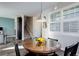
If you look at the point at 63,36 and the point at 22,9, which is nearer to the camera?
the point at 22,9

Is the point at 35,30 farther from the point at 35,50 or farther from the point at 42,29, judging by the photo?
the point at 35,50

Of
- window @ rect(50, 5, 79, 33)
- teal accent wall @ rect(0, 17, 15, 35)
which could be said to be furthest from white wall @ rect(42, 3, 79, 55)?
teal accent wall @ rect(0, 17, 15, 35)

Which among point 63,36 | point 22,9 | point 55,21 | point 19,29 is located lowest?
point 63,36

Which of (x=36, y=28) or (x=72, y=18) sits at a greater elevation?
(x=72, y=18)

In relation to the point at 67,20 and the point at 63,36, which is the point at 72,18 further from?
the point at 63,36

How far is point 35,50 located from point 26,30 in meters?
0.70

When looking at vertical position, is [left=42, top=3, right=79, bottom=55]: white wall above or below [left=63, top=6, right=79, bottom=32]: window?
below

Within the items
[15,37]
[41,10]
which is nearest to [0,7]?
[15,37]

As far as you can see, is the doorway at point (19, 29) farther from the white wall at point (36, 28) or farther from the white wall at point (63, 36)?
the white wall at point (63, 36)

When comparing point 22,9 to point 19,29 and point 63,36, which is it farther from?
point 63,36

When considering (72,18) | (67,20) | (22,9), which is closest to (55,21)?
(67,20)

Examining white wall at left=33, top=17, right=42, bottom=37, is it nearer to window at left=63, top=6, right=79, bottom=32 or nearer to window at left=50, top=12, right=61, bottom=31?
window at left=50, top=12, right=61, bottom=31

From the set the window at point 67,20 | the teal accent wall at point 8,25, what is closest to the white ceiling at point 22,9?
the teal accent wall at point 8,25

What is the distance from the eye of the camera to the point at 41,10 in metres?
2.40
